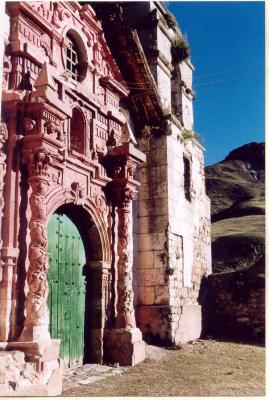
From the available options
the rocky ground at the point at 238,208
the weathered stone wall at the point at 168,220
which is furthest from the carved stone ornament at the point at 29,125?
the rocky ground at the point at 238,208

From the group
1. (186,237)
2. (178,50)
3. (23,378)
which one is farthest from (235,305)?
(23,378)

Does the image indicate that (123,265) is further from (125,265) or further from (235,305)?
(235,305)

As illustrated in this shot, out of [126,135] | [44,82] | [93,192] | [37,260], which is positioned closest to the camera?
[37,260]

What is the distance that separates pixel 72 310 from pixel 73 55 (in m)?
4.76

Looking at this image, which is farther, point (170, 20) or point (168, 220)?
point (170, 20)

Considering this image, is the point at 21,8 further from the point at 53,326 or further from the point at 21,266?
the point at 53,326

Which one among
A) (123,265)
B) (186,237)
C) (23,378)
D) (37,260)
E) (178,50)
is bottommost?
(23,378)

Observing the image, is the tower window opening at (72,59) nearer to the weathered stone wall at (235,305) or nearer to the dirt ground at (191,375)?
the dirt ground at (191,375)

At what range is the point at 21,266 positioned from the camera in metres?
6.49

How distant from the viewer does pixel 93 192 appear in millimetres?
8594

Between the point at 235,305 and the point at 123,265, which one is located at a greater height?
the point at 123,265

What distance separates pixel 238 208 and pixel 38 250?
972 inches

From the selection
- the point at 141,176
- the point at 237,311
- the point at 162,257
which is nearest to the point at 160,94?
the point at 141,176

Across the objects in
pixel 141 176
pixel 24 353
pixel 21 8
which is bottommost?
pixel 24 353
